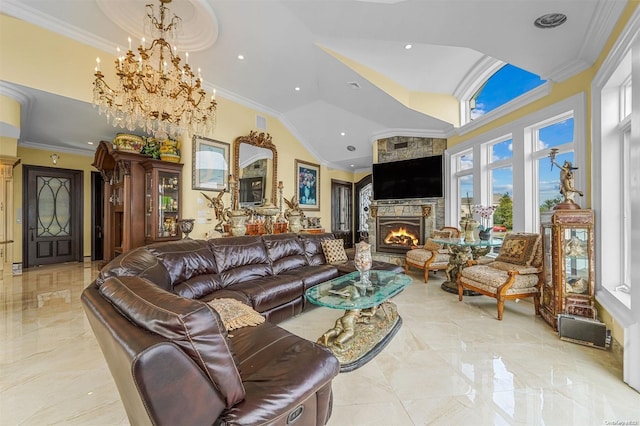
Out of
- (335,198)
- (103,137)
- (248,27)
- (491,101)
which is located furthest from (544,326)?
(103,137)

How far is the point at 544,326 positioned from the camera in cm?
295

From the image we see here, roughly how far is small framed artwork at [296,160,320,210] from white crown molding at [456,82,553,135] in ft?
12.2

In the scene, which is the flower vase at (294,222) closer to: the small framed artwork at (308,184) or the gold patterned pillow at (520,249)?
the small framed artwork at (308,184)

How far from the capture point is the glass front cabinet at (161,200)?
4.65 m

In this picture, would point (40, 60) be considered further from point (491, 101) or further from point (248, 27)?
point (491, 101)

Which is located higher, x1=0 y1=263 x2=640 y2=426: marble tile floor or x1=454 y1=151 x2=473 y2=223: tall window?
x1=454 y1=151 x2=473 y2=223: tall window

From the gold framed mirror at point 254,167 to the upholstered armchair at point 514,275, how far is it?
4.22m

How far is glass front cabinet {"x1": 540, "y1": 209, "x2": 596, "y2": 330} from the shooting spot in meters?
2.74

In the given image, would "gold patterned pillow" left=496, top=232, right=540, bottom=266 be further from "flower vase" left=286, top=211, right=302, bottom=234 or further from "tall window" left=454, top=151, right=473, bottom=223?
"flower vase" left=286, top=211, right=302, bottom=234

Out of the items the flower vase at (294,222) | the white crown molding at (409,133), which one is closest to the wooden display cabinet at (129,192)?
the flower vase at (294,222)

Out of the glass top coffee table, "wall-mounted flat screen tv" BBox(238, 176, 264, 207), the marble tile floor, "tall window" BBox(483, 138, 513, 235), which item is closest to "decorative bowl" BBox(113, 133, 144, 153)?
"wall-mounted flat screen tv" BBox(238, 176, 264, 207)

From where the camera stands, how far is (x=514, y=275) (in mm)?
3195

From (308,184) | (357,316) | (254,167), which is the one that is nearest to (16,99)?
(254,167)

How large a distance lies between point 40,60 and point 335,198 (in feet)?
23.0
